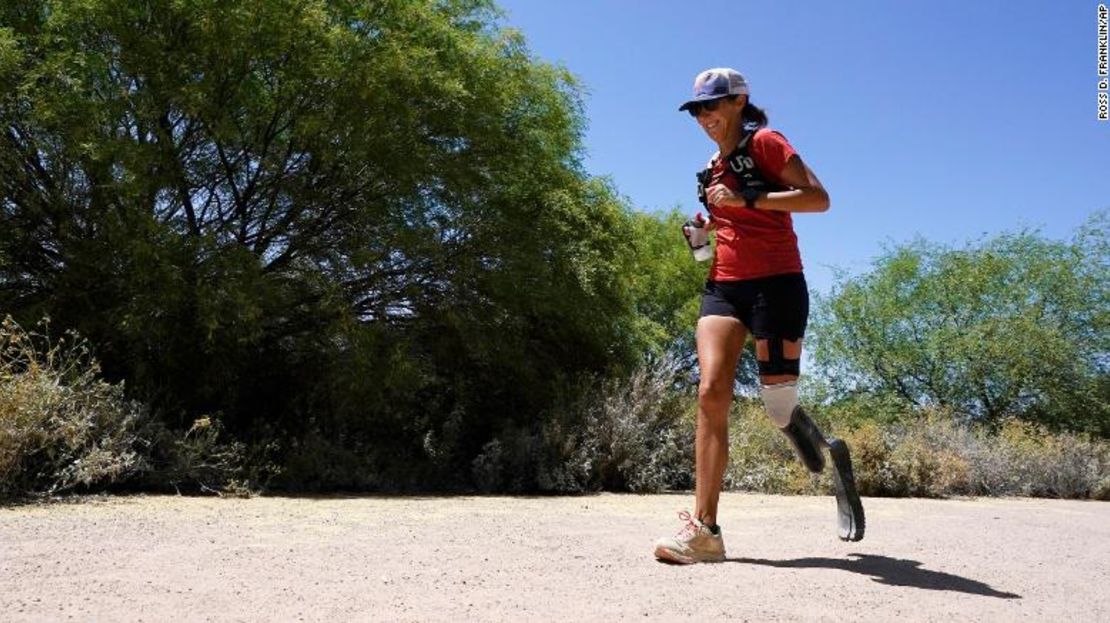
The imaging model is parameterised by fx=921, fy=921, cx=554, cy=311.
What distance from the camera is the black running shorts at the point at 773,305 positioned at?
413 centimetres

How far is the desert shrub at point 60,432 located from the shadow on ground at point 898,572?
14.7 ft

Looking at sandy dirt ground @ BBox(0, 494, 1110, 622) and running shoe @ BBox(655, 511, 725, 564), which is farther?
running shoe @ BBox(655, 511, 725, 564)

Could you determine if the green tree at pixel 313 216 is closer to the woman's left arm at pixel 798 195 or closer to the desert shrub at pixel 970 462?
the desert shrub at pixel 970 462

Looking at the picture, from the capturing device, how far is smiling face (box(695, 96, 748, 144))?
14.1 feet

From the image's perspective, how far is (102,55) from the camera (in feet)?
25.4

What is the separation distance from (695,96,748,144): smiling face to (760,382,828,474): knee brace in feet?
3.97

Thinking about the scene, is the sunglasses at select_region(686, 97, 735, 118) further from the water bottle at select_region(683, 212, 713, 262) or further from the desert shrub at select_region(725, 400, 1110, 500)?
the desert shrub at select_region(725, 400, 1110, 500)

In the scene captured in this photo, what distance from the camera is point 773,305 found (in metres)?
4.13

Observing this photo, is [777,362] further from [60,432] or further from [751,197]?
[60,432]

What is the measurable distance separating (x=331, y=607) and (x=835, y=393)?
11.5m

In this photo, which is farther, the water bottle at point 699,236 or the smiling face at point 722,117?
the water bottle at point 699,236

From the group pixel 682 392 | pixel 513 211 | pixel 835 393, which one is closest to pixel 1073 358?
pixel 835 393

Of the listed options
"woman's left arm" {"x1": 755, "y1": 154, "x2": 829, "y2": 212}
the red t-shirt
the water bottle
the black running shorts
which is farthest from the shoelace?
"woman's left arm" {"x1": 755, "y1": 154, "x2": 829, "y2": 212}

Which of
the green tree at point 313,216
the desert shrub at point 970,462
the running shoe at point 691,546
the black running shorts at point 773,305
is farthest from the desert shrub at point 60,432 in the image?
the desert shrub at point 970,462
